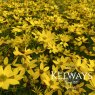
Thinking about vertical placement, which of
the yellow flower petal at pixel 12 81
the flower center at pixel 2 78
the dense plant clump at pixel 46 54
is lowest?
the dense plant clump at pixel 46 54

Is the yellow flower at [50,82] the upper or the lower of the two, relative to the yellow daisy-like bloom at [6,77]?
lower

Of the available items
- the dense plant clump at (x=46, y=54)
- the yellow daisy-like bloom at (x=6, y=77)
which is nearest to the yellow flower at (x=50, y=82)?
the dense plant clump at (x=46, y=54)

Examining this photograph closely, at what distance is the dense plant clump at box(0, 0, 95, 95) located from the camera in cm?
161

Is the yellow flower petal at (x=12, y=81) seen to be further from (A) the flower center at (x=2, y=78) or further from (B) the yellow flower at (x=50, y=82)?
(B) the yellow flower at (x=50, y=82)

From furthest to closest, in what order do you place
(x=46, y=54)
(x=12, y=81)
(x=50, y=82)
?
(x=46, y=54), (x=50, y=82), (x=12, y=81)

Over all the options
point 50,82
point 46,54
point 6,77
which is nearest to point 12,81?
point 6,77

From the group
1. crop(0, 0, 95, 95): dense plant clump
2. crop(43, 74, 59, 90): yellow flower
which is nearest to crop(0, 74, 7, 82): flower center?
crop(0, 0, 95, 95): dense plant clump

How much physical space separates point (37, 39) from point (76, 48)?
1.36 ft

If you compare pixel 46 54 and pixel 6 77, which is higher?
pixel 6 77

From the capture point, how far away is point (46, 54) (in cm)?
238

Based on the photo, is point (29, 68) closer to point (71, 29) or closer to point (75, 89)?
point (75, 89)

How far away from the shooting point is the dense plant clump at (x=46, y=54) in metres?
1.61

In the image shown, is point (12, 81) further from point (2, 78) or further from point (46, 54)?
point (46, 54)

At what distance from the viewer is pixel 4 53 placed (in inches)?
90.4
